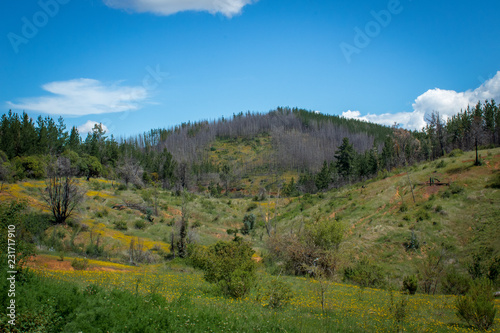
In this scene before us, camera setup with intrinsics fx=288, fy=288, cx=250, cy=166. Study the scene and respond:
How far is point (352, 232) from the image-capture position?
30.8m

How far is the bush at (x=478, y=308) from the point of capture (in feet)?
31.0

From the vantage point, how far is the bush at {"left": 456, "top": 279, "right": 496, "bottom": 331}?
946 cm

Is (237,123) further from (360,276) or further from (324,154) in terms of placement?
(360,276)

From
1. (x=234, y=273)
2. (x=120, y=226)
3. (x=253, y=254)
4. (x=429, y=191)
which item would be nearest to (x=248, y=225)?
(x=120, y=226)

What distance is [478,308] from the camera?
31.3ft

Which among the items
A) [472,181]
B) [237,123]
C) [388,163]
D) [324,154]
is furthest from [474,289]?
[237,123]

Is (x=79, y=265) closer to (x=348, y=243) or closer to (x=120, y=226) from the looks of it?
(x=120, y=226)

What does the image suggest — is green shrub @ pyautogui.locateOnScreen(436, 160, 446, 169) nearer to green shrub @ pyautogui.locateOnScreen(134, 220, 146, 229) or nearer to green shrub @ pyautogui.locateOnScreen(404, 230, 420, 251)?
green shrub @ pyautogui.locateOnScreen(404, 230, 420, 251)

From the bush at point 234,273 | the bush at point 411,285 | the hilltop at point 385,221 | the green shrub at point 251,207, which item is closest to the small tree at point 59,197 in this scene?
the hilltop at point 385,221

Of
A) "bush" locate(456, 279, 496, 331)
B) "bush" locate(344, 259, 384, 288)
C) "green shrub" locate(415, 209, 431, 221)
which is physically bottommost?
"bush" locate(344, 259, 384, 288)

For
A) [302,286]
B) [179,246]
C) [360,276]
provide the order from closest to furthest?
[302,286]
[360,276]
[179,246]

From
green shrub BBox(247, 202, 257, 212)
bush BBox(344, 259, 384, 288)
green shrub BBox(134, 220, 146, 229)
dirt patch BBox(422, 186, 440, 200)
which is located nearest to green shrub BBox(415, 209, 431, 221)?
dirt patch BBox(422, 186, 440, 200)

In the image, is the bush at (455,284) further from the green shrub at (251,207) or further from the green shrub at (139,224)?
the green shrub at (251,207)

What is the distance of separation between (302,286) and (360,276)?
495 centimetres
